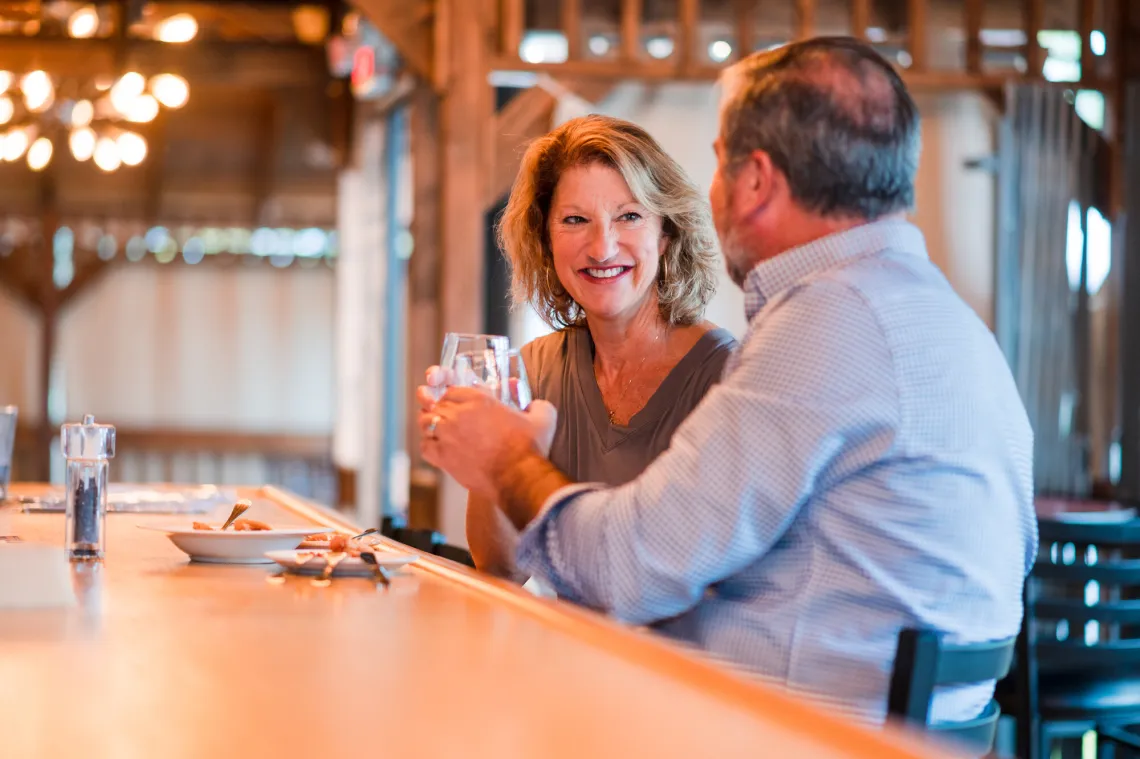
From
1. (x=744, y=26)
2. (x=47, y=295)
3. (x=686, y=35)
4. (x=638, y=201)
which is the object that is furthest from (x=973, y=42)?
(x=47, y=295)

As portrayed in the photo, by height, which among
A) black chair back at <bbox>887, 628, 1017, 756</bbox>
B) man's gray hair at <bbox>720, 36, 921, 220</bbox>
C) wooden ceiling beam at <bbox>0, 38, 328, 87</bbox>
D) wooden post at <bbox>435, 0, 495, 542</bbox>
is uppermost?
wooden ceiling beam at <bbox>0, 38, 328, 87</bbox>

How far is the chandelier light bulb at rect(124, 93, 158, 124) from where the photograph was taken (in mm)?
5605

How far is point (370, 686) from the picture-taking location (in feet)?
3.25

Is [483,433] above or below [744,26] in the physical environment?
below

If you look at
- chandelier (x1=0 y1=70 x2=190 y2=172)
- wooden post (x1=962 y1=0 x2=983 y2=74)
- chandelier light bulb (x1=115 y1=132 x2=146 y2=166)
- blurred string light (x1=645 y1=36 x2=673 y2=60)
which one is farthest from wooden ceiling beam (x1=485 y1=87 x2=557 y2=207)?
chandelier light bulb (x1=115 y1=132 x2=146 y2=166)

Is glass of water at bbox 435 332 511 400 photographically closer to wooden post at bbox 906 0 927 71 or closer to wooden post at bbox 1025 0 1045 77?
wooden post at bbox 906 0 927 71

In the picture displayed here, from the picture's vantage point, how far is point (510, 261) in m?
2.64

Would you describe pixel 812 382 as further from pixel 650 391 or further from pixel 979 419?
pixel 650 391

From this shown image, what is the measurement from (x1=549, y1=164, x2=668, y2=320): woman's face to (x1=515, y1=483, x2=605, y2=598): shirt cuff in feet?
2.67

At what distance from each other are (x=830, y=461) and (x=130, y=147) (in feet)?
18.8

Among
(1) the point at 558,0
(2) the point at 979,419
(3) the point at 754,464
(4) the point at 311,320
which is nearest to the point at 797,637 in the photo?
(3) the point at 754,464

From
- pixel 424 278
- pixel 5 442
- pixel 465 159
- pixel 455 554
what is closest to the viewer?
pixel 455 554

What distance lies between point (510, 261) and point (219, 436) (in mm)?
9224

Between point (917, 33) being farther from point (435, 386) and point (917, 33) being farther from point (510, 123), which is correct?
point (435, 386)
